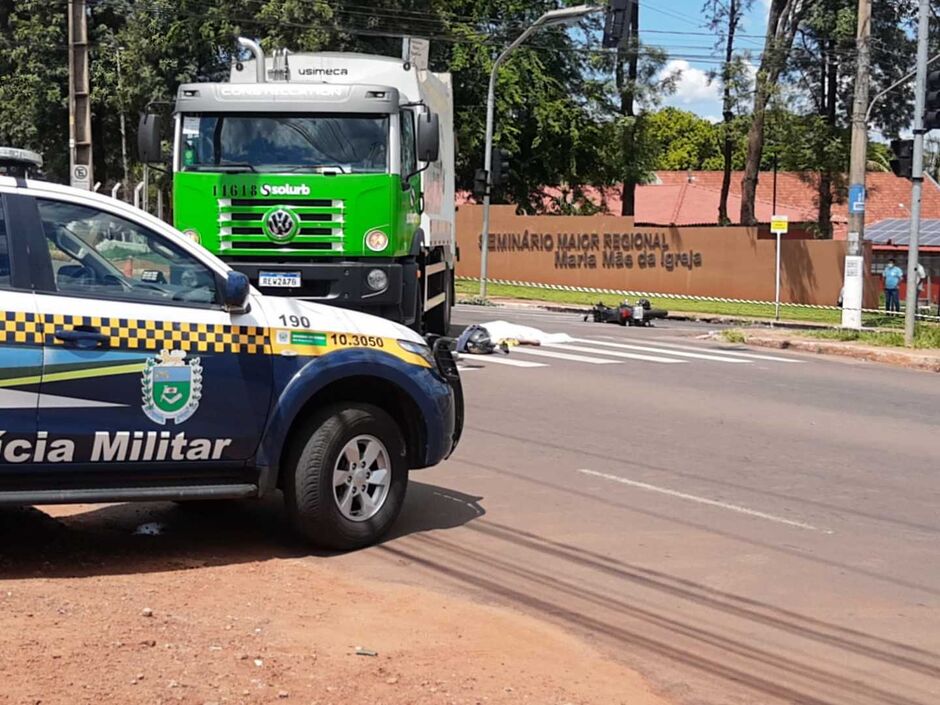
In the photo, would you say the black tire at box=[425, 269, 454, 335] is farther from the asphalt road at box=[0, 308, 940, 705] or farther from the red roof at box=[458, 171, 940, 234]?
the red roof at box=[458, 171, 940, 234]

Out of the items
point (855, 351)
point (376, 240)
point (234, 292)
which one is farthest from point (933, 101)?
point (234, 292)

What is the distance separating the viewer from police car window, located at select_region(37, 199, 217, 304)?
19.7 feet

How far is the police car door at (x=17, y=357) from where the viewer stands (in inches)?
224

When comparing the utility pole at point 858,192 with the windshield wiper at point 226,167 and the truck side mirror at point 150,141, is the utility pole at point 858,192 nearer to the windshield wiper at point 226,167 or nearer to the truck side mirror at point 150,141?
the windshield wiper at point 226,167

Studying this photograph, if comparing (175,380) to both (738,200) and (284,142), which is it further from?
(738,200)

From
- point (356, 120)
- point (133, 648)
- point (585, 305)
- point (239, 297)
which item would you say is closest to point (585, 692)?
point (133, 648)

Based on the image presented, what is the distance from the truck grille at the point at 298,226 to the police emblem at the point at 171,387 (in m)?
7.22

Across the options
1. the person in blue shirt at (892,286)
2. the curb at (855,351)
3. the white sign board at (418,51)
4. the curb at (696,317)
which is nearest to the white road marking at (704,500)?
the white sign board at (418,51)

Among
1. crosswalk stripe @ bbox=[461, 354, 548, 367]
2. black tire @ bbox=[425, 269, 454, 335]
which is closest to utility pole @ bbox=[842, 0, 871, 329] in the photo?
black tire @ bbox=[425, 269, 454, 335]

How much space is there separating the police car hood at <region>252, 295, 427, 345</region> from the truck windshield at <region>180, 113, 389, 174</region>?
6.65m

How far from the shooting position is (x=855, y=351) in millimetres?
20562

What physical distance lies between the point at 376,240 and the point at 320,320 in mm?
6792

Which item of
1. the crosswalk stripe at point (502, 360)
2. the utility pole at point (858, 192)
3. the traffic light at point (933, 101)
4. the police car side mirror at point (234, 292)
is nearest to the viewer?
the police car side mirror at point (234, 292)

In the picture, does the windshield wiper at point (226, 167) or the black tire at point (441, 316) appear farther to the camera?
the black tire at point (441, 316)
